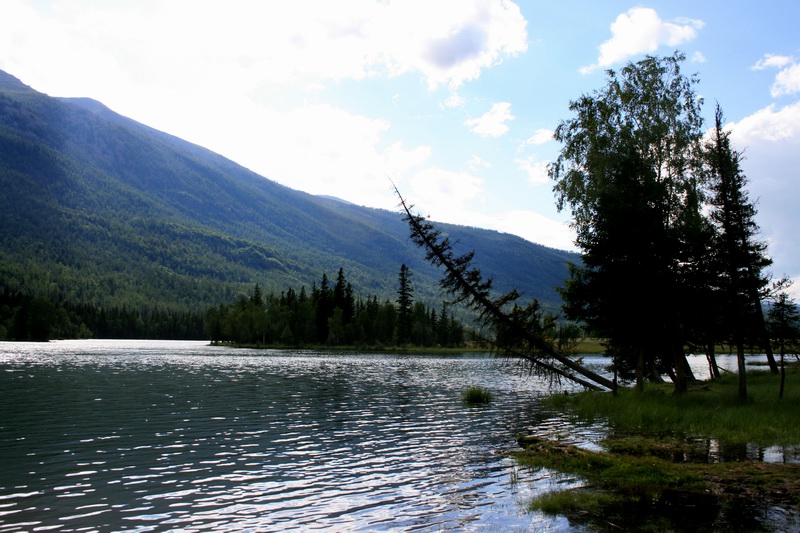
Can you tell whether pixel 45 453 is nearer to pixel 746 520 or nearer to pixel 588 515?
pixel 588 515

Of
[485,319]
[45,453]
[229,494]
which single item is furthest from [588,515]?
[485,319]

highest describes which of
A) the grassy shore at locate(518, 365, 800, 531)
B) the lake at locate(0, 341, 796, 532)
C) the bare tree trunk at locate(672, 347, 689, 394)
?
the bare tree trunk at locate(672, 347, 689, 394)

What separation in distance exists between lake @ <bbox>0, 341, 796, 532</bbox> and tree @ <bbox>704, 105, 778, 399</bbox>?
10.3 metres

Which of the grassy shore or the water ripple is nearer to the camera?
the water ripple

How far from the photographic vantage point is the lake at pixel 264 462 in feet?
49.3

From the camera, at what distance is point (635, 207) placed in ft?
121

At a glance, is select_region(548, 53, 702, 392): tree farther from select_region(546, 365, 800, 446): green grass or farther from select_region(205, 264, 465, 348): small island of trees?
select_region(205, 264, 465, 348): small island of trees

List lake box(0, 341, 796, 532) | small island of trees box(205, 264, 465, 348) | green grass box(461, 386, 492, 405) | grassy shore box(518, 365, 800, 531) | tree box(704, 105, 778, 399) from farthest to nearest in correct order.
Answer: small island of trees box(205, 264, 465, 348) < green grass box(461, 386, 492, 405) < tree box(704, 105, 778, 399) < grassy shore box(518, 365, 800, 531) < lake box(0, 341, 796, 532)

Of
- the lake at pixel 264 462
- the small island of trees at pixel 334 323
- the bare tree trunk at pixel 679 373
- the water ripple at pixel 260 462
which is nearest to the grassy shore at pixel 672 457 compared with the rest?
the bare tree trunk at pixel 679 373

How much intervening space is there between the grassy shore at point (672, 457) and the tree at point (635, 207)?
177 inches

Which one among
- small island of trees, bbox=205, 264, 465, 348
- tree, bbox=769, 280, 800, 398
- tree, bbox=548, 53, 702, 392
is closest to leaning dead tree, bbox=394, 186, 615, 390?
tree, bbox=548, 53, 702, 392

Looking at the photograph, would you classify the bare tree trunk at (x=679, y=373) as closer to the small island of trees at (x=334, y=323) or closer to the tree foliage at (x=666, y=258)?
the tree foliage at (x=666, y=258)

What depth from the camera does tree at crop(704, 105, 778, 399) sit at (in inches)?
1287

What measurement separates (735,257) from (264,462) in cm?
2594
